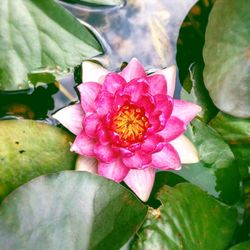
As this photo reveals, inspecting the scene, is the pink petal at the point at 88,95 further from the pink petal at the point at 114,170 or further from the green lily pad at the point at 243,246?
the green lily pad at the point at 243,246

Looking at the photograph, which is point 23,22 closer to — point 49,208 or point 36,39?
point 36,39

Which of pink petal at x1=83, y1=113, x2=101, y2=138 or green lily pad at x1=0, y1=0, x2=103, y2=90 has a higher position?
green lily pad at x1=0, y1=0, x2=103, y2=90

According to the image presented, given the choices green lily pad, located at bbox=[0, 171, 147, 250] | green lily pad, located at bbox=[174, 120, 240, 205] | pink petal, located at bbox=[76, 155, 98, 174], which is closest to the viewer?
green lily pad, located at bbox=[0, 171, 147, 250]

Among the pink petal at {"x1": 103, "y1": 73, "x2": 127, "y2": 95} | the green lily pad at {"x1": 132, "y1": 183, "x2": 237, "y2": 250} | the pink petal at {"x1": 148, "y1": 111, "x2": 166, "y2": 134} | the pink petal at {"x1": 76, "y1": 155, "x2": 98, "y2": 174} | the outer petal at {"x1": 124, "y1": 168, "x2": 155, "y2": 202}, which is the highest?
the pink petal at {"x1": 103, "y1": 73, "x2": 127, "y2": 95}

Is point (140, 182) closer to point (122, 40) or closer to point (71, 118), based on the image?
point (71, 118)

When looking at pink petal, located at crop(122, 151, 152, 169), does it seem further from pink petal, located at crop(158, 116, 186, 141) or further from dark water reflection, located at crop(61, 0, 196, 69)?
dark water reflection, located at crop(61, 0, 196, 69)

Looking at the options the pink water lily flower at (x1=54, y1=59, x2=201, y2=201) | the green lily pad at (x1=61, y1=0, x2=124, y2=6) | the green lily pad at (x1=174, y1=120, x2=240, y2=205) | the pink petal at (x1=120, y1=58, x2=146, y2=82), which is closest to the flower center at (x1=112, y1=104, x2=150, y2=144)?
the pink water lily flower at (x1=54, y1=59, x2=201, y2=201)

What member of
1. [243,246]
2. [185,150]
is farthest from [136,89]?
[243,246]

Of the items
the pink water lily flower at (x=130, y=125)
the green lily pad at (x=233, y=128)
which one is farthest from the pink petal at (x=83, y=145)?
the green lily pad at (x=233, y=128)
